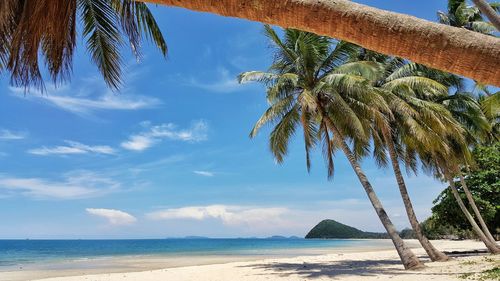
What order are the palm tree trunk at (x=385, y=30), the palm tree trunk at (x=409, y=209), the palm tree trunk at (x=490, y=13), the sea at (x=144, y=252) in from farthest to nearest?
the sea at (x=144, y=252) < the palm tree trunk at (x=409, y=209) < the palm tree trunk at (x=490, y=13) < the palm tree trunk at (x=385, y=30)

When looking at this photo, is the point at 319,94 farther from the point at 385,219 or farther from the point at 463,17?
the point at 463,17

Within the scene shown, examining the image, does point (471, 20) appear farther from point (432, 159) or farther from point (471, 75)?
point (471, 75)

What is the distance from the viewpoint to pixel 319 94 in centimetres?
1377

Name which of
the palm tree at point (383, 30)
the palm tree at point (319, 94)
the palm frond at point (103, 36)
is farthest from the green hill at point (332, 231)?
the palm tree at point (383, 30)

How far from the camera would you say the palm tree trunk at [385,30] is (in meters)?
2.29

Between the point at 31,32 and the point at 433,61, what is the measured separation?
4.48 m

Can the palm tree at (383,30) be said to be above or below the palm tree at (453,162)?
below

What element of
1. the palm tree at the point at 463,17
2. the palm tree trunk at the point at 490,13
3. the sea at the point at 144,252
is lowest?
the sea at the point at 144,252

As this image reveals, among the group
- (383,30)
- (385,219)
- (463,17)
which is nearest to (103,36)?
(383,30)

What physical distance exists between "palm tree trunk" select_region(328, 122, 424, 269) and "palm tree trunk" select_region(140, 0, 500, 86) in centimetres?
1085

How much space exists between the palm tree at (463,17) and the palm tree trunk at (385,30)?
1927cm

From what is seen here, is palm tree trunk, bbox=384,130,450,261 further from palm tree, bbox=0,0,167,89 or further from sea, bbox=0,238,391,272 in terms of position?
sea, bbox=0,238,391,272

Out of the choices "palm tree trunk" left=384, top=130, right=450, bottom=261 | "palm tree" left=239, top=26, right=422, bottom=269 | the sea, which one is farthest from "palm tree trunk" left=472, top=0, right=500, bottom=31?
the sea

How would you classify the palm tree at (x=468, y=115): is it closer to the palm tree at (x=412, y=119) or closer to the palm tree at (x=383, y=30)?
the palm tree at (x=412, y=119)
